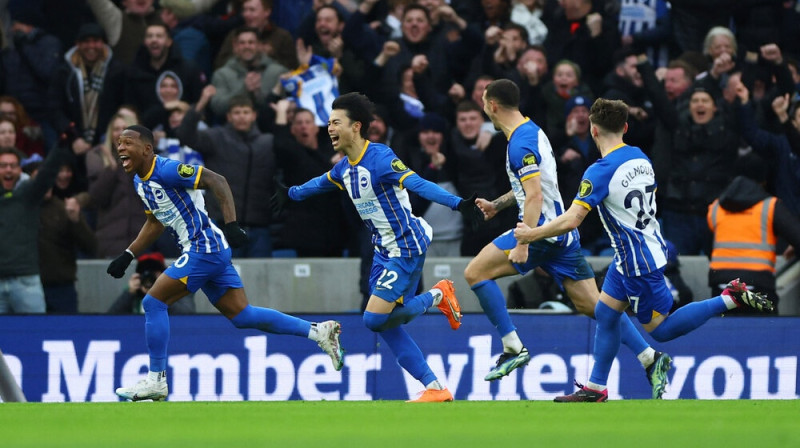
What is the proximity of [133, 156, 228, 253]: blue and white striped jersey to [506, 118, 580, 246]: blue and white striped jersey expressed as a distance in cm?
235

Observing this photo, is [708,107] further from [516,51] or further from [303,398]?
[303,398]

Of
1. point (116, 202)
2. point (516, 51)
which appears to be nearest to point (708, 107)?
point (516, 51)

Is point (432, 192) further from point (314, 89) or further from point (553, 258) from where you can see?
point (314, 89)

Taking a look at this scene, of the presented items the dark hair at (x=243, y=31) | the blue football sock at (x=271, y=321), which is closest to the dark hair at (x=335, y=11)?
the dark hair at (x=243, y=31)

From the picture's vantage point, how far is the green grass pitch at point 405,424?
26.2ft

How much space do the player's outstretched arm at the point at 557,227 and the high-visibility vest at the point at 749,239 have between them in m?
4.35

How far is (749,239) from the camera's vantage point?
547 inches

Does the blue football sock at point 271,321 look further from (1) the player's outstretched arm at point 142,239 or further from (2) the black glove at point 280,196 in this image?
(1) the player's outstretched arm at point 142,239

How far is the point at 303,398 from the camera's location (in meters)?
13.4

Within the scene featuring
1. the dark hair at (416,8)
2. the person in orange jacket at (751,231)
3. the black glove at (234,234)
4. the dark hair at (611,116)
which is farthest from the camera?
the dark hair at (416,8)

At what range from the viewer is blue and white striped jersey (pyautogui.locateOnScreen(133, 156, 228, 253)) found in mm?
11125

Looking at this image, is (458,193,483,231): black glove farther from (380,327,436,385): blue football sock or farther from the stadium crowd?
the stadium crowd

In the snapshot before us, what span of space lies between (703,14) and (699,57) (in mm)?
966

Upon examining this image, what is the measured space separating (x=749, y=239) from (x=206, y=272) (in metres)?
5.40
